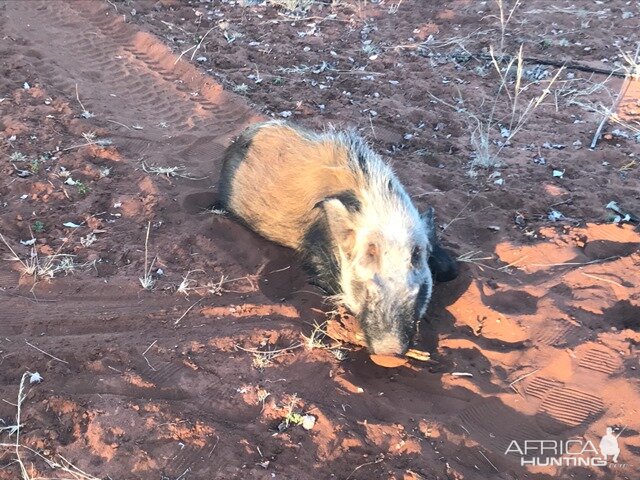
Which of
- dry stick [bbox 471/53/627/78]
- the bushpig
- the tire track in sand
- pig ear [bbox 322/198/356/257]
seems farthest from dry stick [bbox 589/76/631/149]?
the tire track in sand

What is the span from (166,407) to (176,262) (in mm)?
1635

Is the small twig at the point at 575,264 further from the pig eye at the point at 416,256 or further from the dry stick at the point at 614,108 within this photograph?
the dry stick at the point at 614,108

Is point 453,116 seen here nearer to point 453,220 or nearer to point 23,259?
point 453,220

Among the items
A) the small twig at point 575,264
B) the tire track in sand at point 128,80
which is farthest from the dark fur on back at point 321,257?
the tire track in sand at point 128,80

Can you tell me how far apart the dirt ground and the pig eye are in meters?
0.56

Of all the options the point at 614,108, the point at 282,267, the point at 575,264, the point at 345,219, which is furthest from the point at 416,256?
the point at 614,108

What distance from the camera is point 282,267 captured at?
5.10 m

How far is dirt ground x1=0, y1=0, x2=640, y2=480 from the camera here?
3.49 meters

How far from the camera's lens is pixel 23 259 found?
4734 mm

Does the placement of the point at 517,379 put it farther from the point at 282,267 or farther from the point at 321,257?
the point at 282,267

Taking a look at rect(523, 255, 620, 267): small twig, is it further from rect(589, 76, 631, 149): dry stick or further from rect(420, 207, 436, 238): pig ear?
rect(589, 76, 631, 149): dry stick

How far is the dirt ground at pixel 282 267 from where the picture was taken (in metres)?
3.49

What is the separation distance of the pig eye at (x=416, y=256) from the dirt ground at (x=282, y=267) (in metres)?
0.56

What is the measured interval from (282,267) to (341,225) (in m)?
0.78
